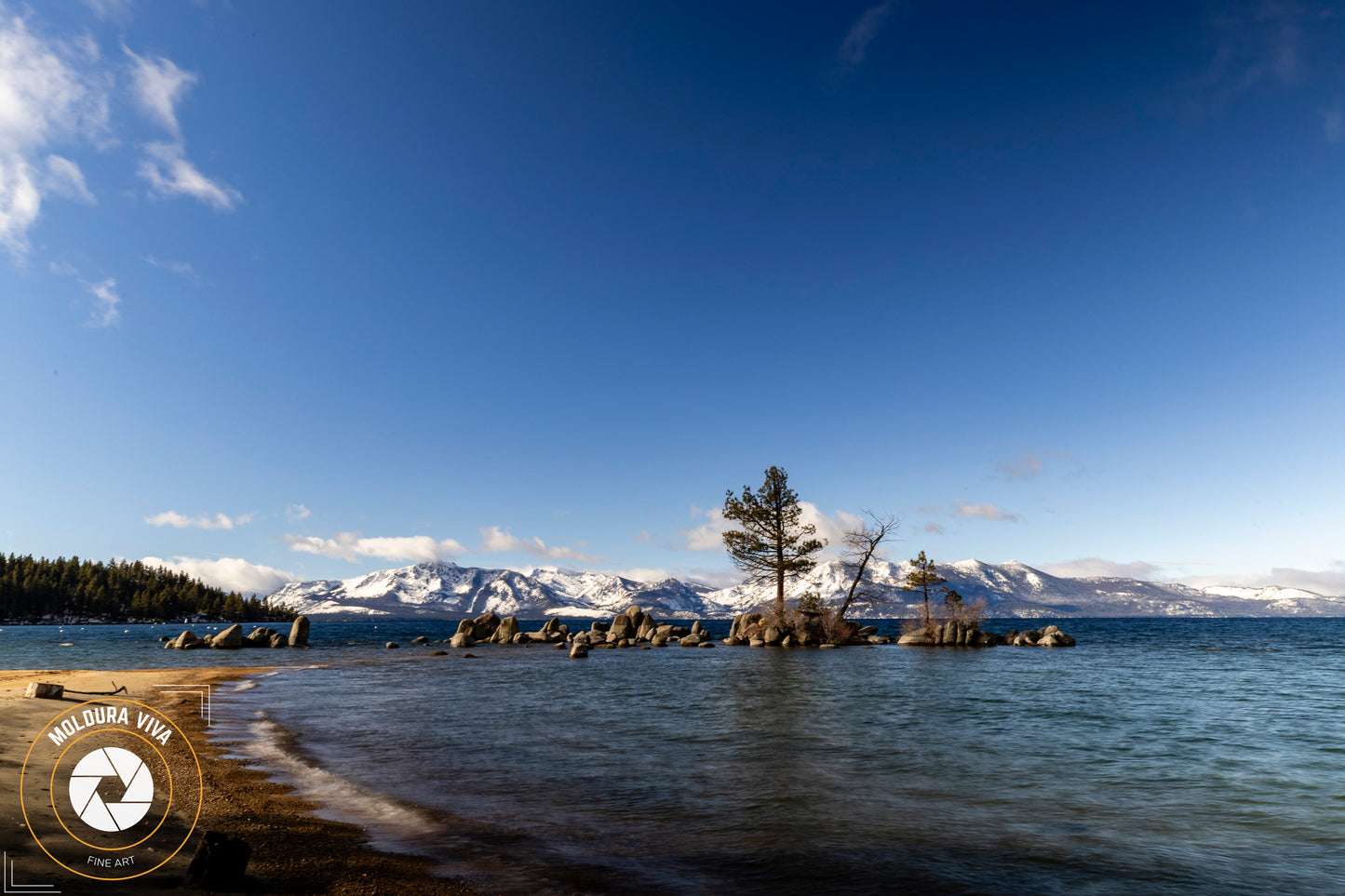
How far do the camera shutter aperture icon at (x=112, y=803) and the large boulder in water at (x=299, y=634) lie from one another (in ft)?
245

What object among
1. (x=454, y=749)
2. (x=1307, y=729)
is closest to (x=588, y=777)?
(x=454, y=749)

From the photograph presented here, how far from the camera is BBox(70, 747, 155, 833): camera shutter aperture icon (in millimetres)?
9164

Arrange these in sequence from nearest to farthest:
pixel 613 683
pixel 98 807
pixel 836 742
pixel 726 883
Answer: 1. pixel 726 883
2. pixel 98 807
3. pixel 836 742
4. pixel 613 683

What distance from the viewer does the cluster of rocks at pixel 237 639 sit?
6581cm

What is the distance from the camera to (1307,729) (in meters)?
20.5

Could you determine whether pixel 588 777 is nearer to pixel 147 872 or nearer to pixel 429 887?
pixel 429 887

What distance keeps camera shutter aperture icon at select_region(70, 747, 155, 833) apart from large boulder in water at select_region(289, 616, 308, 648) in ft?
245

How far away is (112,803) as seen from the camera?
9820mm

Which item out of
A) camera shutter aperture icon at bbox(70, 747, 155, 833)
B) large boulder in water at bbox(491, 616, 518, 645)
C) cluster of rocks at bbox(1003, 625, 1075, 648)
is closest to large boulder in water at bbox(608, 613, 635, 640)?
large boulder in water at bbox(491, 616, 518, 645)

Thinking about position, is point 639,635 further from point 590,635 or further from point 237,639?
point 237,639

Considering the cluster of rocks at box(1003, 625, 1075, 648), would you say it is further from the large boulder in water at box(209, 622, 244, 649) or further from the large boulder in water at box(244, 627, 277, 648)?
the large boulder in water at box(244, 627, 277, 648)

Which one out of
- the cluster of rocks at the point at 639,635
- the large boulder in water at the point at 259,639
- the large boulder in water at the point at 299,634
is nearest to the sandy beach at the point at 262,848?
the cluster of rocks at the point at 639,635

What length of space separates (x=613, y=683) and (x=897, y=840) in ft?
83.5

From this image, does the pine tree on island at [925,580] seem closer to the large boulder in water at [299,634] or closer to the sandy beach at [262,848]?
the sandy beach at [262,848]
